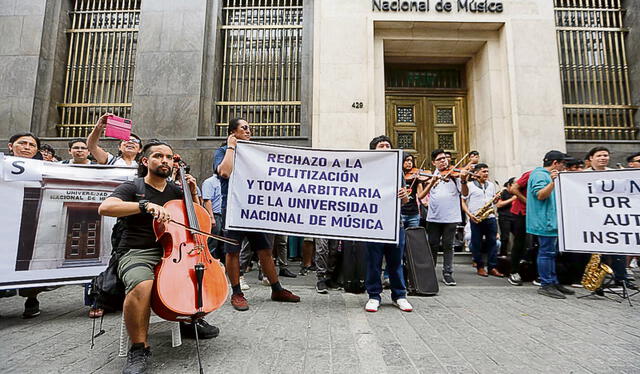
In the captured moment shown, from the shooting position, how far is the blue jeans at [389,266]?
3.78 metres

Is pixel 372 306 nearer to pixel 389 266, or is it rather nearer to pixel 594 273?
pixel 389 266

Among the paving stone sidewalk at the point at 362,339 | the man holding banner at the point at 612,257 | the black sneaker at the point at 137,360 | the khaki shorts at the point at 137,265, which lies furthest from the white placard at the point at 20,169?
the man holding banner at the point at 612,257

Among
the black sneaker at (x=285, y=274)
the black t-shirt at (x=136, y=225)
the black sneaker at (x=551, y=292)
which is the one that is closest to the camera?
the black t-shirt at (x=136, y=225)

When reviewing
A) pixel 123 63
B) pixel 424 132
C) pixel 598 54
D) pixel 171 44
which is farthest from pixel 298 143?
pixel 598 54

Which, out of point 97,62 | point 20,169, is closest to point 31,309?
point 20,169

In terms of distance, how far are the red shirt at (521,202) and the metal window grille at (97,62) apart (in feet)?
33.9

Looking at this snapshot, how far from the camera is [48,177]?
11.4 feet

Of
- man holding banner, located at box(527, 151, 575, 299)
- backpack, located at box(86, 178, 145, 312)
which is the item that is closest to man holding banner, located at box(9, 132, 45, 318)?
backpack, located at box(86, 178, 145, 312)

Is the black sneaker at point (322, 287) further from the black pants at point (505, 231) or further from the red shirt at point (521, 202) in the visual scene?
the black pants at point (505, 231)

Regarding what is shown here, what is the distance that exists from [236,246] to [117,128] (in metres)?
2.05

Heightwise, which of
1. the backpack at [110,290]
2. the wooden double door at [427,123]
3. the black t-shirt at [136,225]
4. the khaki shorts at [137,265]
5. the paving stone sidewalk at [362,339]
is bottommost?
the paving stone sidewalk at [362,339]

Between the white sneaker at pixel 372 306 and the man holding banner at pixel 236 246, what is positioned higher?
the man holding banner at pixel 236 246

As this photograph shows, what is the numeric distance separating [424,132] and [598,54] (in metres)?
5.67

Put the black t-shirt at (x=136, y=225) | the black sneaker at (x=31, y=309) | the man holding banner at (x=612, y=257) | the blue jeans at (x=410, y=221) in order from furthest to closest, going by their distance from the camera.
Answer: the blue jeans at (x=410, y=221) → the man holding banner at (x=612, y=257) → the black sneaker at (x=31, y=309) → the black t-shirt at (x=136, y=225)
